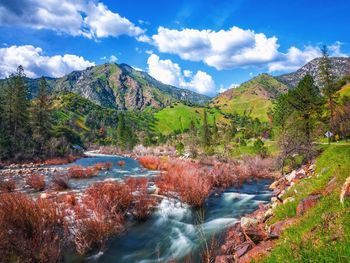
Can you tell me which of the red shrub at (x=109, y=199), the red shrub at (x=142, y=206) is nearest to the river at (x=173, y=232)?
the red shrub at (x=142, y=206)

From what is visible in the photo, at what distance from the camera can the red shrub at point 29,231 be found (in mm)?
10539

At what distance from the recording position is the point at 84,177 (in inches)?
1441

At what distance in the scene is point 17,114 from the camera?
77.1 m

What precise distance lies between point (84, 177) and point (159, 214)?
19.7m

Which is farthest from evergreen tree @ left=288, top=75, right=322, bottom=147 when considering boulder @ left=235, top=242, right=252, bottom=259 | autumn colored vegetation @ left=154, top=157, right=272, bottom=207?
boulder @ left=235, top=242, right=252, bottom=259

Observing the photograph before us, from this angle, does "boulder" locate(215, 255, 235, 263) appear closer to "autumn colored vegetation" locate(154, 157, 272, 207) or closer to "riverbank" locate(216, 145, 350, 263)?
"riverbank" locate(216, 145, 350, 263)

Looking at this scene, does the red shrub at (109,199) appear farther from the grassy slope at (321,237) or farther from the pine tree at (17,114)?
the pine tree at (17,114)

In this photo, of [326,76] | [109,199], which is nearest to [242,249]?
[109,199]

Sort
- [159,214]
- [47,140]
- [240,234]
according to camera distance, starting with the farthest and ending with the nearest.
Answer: [47,140] → [159,214] → [240,234]

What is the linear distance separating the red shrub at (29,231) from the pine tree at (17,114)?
2585 inches

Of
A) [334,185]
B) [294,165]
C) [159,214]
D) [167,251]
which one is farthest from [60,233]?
[294,165]

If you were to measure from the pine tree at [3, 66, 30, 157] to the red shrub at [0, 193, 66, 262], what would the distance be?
6566cm

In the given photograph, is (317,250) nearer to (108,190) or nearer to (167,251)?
(167,251)

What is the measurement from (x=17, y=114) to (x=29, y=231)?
7516 cm
